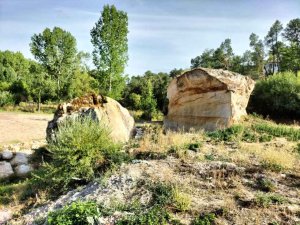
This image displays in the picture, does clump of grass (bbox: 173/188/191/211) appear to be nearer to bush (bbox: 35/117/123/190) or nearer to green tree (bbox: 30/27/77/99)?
bush (bbox: 35/117/123/190)

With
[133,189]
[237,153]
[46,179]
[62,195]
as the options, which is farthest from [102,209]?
[237,153]

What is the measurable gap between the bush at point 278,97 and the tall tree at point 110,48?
12.3m

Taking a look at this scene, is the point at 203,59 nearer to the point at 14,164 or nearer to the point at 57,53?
the point at 57,53

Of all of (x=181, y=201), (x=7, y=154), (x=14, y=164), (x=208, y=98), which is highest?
(x=208, y=98)

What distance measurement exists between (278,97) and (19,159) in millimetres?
20259

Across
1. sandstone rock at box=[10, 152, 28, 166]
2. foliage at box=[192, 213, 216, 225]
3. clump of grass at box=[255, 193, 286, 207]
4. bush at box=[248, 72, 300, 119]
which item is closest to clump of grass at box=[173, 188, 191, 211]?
foliage at box=[192, 213, 216, 225]

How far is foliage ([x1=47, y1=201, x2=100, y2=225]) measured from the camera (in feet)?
18.3

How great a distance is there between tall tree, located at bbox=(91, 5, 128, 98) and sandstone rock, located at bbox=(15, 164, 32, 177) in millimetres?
18000

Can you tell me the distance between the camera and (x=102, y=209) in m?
6.19

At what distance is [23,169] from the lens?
11.7 m

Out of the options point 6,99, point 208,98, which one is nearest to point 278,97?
point 208,98

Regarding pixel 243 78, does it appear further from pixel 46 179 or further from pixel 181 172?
pixel 46 179

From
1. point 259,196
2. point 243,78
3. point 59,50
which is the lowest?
point 259,196

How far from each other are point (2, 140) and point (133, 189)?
10330 mm
